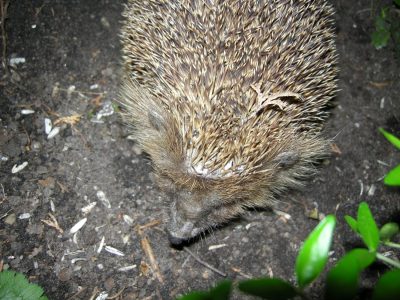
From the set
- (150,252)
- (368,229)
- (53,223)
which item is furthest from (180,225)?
(368,229)

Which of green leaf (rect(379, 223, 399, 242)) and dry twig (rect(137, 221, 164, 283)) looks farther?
dry twig (rect(137, 221, 164, 283))

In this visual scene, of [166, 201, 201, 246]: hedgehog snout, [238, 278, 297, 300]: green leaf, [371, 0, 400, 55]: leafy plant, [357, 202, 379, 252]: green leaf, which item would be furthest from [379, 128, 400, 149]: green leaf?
[371, 0, 400, 55]: leafy plant

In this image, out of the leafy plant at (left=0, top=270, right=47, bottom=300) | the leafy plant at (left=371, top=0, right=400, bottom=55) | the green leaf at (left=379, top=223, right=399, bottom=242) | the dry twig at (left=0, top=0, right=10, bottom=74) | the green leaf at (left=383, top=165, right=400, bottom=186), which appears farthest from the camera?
the leafy plant at (left=371, top=0, right=400, bottom=55)

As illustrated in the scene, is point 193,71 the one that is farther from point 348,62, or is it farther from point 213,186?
point 348,62

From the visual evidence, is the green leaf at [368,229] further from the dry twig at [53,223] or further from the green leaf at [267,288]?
the dry twig at [53,223]

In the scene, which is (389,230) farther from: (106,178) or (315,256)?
(106,178)

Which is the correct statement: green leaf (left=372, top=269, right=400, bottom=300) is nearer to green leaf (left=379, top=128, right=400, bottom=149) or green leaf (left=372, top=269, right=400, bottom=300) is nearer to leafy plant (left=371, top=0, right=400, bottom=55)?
green leaf (left=379, top=128, right=400, bottom=149)

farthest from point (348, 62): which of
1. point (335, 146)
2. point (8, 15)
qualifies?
point (8, 15)
